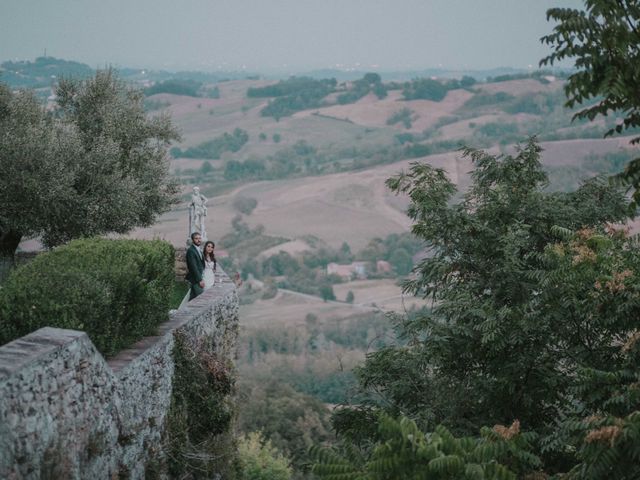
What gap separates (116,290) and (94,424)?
1.69 meters

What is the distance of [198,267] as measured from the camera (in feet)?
54.0

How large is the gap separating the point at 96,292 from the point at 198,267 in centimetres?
758

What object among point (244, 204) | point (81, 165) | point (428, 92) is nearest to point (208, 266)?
point (81, 165)

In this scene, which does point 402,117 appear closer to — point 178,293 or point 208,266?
point 178,293

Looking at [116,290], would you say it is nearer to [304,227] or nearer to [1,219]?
[1,219]

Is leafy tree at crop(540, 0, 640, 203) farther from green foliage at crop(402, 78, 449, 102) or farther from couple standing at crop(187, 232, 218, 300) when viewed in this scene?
green foliage at crop(402, 78, 449, 102)

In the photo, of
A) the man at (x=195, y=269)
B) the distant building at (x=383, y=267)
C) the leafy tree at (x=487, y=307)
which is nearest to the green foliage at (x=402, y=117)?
the distant building at (x=383, y=267)

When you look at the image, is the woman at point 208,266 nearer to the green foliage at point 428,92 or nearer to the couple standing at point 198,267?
the couple standing at point 198,267

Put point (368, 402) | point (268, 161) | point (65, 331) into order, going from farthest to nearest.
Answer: point (268, 161)
point (368, 402)
point (65, 331)

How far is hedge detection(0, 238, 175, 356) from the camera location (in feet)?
27.7

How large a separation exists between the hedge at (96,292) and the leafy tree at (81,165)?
5.74 meters

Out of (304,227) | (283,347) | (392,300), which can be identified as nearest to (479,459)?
(283,347)

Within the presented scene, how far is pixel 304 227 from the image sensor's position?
136m

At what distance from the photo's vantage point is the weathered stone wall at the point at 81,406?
22.3 ft
